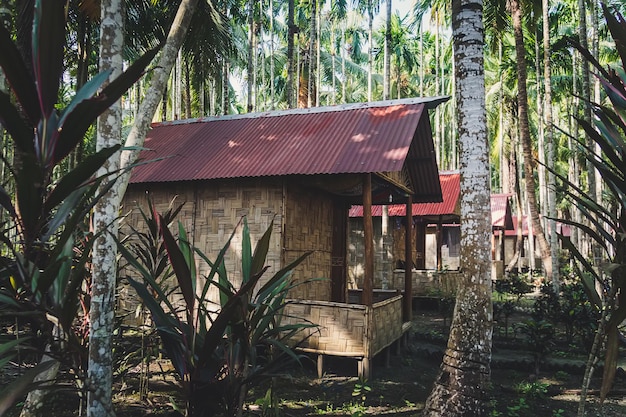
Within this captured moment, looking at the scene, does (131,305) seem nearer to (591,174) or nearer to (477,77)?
(477,77)

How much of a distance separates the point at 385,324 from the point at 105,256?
192 inches

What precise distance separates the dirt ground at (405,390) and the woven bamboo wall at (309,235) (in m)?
1.59

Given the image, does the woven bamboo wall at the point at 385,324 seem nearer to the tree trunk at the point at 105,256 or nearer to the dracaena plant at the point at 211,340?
the tree trunk at the point at 105,256

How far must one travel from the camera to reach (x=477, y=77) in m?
4.48

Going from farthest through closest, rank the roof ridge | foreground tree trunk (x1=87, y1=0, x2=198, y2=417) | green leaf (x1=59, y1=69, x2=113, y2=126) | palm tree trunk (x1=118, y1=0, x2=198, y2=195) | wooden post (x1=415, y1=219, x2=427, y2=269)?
wooden post (x1=415, y1=219, x2=427, y2=269)
the roof ridge
palm tree trunk (x1=118, y1=0, x2=198, y2=195)
foreground tree trunk (x1=87, y1=0, x2=198, y2=417)
green leaf (x1=59, y1=69, x2=113, y2=126)

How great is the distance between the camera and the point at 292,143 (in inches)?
295

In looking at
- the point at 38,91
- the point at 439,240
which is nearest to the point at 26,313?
the point at 38,91

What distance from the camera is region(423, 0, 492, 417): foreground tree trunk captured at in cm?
411

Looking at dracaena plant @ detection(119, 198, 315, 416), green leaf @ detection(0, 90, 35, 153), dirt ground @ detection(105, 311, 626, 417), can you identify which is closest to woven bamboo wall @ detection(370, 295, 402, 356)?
dirt ground @ detection(105, 311, 626, 417)

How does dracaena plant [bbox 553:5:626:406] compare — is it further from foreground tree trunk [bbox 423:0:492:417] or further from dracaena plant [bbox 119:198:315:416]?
foreground tree trunk [bbox 423:0:492:417]

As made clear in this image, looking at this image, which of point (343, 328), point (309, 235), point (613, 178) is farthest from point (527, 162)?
point (613, 178)

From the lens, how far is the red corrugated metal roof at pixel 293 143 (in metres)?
6.66

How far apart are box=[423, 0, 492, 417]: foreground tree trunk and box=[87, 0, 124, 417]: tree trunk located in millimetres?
2811

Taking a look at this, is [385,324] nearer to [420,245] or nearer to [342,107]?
[342,107]
